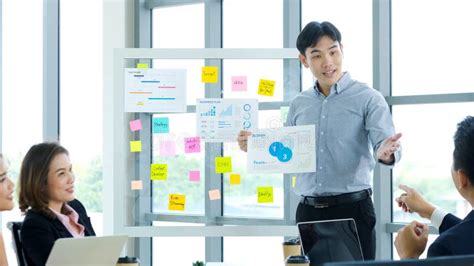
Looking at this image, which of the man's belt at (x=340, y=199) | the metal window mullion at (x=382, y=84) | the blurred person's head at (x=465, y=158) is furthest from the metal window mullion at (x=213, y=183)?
the blurred person's head at (x=465, y=158)

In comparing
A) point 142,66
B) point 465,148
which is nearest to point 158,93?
point 142,66

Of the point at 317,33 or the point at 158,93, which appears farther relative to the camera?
the point at 158,93

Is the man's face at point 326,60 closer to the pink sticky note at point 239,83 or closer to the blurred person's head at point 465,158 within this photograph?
the pink sticky note at point 239,83

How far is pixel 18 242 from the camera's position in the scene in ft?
9.49

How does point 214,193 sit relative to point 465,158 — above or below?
below

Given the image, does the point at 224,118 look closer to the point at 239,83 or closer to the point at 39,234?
the point at 239,83

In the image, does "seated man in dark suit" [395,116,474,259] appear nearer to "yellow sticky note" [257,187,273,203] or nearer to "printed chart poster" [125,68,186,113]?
"yellow sticky note" [257,187,273,203]

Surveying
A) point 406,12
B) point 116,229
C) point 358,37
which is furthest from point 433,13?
point 116,229

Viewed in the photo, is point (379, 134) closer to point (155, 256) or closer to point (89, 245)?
point (89, 245)

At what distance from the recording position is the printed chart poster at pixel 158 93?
495 centimetres

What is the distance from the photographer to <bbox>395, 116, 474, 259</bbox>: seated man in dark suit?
1.90 meters

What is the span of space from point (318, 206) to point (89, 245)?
61.2 inches

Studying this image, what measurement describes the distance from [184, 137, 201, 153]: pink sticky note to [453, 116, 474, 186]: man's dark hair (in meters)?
2.93

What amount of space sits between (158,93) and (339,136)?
1.65 m
